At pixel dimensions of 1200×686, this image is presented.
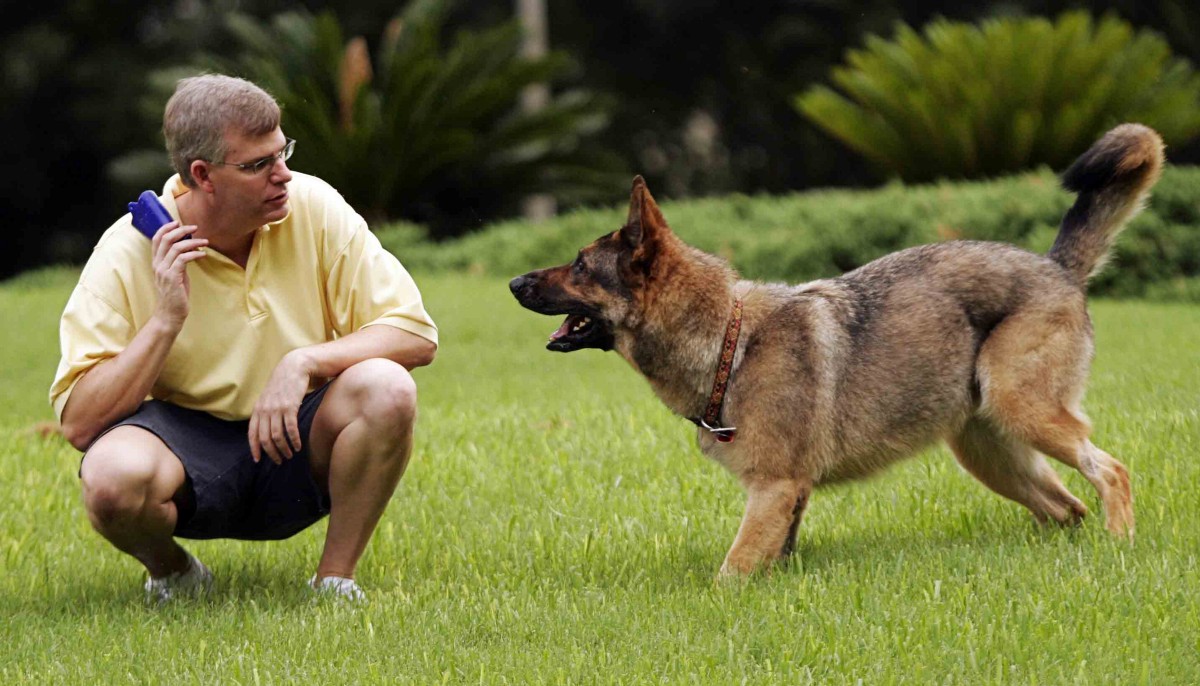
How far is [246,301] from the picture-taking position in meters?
4.62

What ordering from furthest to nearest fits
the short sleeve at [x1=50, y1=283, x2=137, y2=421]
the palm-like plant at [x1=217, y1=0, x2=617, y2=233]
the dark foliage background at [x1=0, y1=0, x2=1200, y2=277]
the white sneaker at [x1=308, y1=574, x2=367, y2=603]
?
the dark foliage background at [x1=0, y1=0, x2=1200, y2=277]
the palm-like plant at [x1=217, y1=0, x2=617, y2=233]
the white sneaker at [x1=308, y1=574, x2=367, y2=603]
the short sleeve at [x1=50, y1=283, x2=137, y2=421]

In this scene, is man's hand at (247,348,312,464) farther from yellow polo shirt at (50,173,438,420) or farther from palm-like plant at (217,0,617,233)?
palm-like plant at (217,0,617,233)

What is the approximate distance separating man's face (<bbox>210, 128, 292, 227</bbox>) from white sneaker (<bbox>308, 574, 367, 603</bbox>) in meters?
1.19

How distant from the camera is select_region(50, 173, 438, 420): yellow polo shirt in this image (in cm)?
448

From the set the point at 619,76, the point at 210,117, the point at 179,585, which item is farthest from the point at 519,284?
the point at 619,76

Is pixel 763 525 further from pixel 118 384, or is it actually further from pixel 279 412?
pixel 118 384

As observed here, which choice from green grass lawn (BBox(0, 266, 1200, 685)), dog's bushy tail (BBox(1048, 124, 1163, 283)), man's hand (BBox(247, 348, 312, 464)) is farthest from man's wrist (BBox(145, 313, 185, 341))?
dog's bushy tail (BBox(1048, 124, 1163, 283))

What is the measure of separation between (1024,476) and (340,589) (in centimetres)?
249

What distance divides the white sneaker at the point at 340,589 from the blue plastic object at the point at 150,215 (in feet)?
4.10

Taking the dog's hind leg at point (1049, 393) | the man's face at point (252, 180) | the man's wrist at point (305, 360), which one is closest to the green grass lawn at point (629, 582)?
the dog's hind leg at point (1049, 393)

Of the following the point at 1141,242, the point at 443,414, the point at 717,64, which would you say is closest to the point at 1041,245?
the point at 1141,242

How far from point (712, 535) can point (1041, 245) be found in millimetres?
7273

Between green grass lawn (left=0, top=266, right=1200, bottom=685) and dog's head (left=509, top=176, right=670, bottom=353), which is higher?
dog's head (left=509, top=176, right=670, bottom=353)

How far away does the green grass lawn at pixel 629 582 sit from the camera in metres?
3.89
